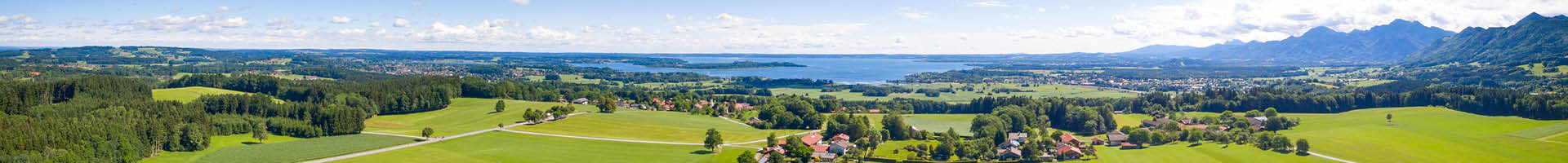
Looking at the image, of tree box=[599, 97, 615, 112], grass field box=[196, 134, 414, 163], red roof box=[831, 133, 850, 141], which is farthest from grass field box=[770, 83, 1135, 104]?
grass field box=[196, 134, 414, 163]

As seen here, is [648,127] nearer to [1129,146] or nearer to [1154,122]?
[1129,146]

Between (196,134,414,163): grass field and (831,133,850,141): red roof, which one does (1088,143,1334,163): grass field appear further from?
(196,134,414,163): grass field

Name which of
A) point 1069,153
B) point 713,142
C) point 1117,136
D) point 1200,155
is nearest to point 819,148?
point 713,142

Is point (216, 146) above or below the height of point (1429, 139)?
below

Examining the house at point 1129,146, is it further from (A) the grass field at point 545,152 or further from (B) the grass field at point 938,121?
(A) the grass field at point 545,152

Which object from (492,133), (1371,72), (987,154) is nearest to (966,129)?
(987,154)
